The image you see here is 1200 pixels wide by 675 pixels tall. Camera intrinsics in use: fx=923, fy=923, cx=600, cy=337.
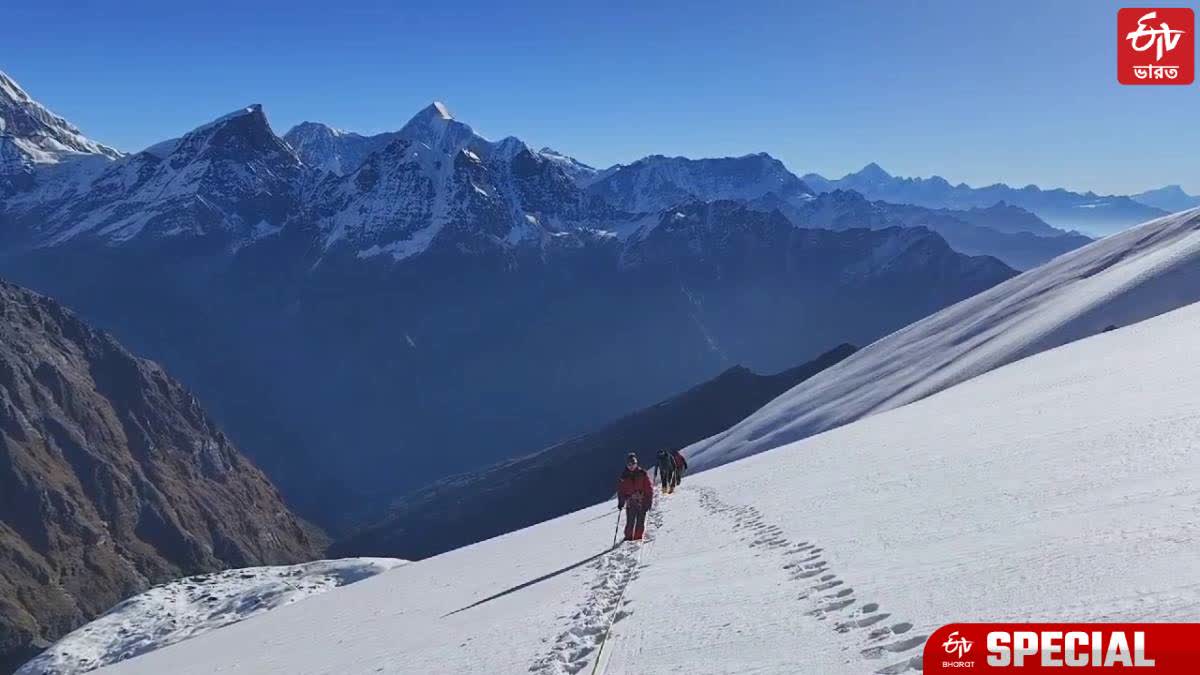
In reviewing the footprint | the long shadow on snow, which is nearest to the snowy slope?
the long shadow on snow

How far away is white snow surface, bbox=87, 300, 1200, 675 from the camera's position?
35.9 ft

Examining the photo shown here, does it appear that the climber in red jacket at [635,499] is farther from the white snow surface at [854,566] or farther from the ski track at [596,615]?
the ski track at [596,615]

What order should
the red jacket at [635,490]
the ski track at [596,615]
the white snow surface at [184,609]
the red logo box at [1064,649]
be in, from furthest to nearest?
the white snow surface at [184,609] → the red jacket at [635,490] → the ski track at [596,615] → the red logo box at [1064,649]

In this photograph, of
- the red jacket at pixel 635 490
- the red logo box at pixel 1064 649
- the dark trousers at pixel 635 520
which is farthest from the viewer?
the red jacket at pixel 635 490

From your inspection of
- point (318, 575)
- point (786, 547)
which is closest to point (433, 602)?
point (786, 547)

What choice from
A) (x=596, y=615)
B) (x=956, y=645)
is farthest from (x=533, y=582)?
(x=956, y=645)

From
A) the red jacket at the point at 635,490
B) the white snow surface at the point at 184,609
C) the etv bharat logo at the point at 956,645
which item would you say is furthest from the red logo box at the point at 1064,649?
the white snow surface at the point at 184,609

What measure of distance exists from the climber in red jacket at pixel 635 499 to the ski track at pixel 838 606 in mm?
5517

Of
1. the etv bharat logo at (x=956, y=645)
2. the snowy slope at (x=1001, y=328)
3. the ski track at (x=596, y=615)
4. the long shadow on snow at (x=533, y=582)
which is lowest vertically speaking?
the long shadow on snow at (x=533, y=582)

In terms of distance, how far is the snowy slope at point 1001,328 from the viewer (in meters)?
54.2

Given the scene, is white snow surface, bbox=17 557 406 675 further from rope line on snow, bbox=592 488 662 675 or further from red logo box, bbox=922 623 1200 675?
red logo box, bbox=922 623 1200 675

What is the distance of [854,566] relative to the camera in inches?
573

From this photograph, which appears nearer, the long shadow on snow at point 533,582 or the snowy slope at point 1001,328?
the long shadow on snow at point 533,582

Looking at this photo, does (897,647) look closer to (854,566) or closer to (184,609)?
(854,566)
